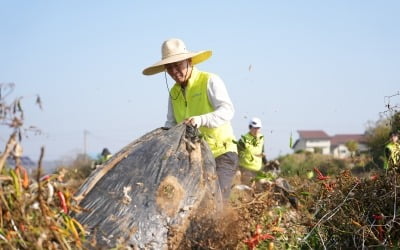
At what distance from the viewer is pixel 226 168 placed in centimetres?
583

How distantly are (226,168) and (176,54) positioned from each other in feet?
3.82

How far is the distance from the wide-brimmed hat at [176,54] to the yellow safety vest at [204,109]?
0.19 m

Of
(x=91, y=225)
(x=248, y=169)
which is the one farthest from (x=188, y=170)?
(x=248, y=169)

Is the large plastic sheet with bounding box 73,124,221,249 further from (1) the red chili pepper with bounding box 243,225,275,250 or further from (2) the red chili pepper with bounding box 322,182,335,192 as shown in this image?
(2) the red chili pepper with bounding box 322,182,335,192

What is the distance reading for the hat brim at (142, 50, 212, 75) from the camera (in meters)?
5.94

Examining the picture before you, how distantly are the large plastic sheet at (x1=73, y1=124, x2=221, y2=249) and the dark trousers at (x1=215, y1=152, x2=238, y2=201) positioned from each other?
391 mm

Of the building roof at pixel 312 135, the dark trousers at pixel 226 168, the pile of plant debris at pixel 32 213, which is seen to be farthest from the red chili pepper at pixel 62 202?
the building roof at pixel 312 135

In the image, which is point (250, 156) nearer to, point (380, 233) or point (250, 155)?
point (250, 155)

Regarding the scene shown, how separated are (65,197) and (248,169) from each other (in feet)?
22.4

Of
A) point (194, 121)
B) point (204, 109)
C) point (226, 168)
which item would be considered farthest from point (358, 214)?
point (204, 109)

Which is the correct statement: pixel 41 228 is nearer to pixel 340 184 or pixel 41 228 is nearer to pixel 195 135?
pixel 195 135

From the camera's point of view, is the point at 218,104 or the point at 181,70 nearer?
the point at 218,104

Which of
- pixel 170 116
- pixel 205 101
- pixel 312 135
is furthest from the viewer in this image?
pixel 312 135

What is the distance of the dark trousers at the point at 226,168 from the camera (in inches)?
218
